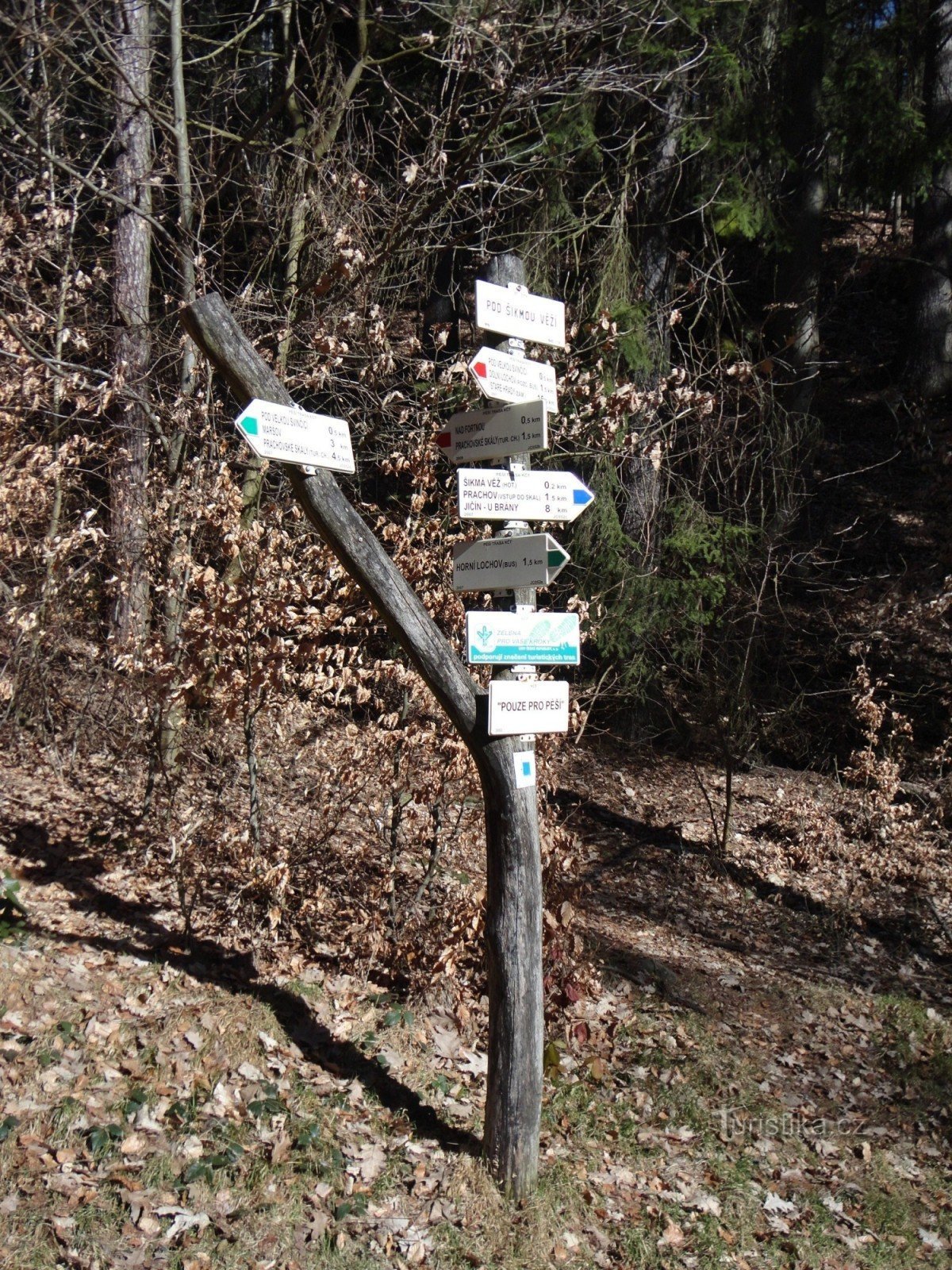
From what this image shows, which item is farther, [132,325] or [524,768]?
[132,325]

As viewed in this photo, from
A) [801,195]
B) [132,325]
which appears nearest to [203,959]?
[132,325]

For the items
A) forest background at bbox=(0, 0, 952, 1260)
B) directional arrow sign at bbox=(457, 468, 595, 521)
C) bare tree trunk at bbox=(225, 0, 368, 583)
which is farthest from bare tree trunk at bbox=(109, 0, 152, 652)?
directional arrow sign at bbox=(457, 468, 595, 521)

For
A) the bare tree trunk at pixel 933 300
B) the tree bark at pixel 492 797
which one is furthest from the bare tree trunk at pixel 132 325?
the bare tree trunk at pixel 933 300

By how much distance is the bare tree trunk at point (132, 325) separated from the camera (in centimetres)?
690

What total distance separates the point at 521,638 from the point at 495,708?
12.7 inches

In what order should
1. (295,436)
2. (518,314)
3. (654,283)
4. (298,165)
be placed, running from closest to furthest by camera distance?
(295,436)
(518,314)
(298,165)
(654,283)

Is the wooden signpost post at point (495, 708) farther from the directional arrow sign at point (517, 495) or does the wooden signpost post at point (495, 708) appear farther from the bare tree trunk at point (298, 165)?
the bare tree trunk at point (298, 165)

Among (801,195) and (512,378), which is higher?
(801,195)

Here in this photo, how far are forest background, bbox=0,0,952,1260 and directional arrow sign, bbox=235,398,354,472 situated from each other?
54.7 inches

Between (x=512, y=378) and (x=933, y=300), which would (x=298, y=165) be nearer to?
(x=512, y=378)

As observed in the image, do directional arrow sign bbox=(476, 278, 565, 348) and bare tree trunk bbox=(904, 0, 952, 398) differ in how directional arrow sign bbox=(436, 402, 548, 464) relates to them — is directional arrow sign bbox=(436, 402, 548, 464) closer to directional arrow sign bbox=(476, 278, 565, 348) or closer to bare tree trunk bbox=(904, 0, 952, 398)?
directional arrow sign bbox=(476, 278, 565, 348)

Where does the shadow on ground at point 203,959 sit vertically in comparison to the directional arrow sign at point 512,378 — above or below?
below

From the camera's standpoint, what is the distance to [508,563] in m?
4.34

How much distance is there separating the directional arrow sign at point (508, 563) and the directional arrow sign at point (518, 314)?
0.88 meters
